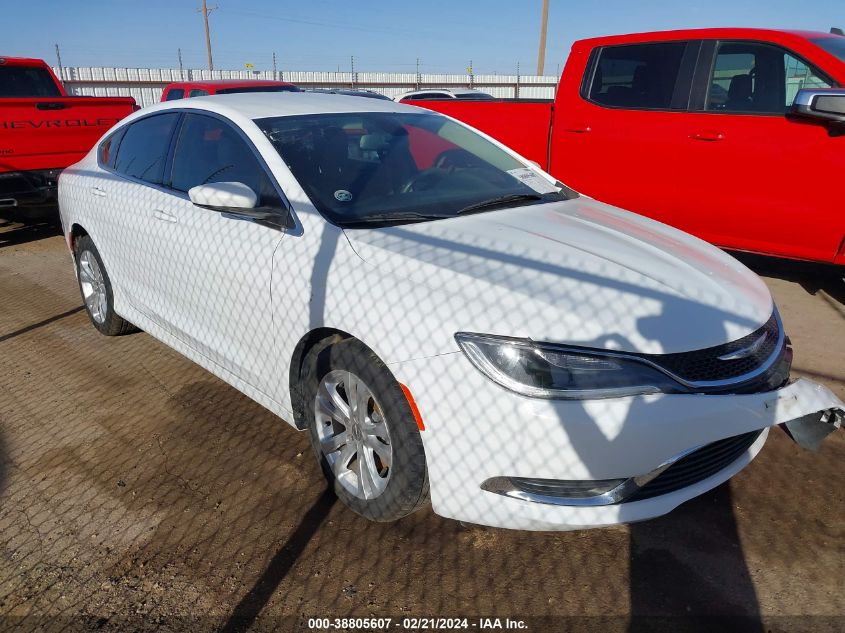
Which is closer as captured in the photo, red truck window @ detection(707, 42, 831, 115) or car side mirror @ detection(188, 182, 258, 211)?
car side mirror @ detection(188, 182, 258, 211)

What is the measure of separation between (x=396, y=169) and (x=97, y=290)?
105 inches

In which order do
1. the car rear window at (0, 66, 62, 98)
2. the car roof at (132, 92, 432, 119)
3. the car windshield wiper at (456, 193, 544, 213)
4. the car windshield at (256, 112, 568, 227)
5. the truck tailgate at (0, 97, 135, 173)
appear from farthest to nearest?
the car rear window at (0, 66, 62, 98) → the truck tailgate at (0, 97, 135, 173) → the car roof at (132, 92, 432, 119) → the car windshield wiper at (456, 193, 544, 213) → the car windshield at (256, 112, 568, 227)

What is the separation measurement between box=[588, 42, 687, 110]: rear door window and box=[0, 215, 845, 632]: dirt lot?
3129mm

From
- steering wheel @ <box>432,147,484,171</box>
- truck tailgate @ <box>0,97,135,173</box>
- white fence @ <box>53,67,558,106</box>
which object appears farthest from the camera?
white fence @ <box>53,67,558,106</box>

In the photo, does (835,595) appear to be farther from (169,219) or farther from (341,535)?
(169,219)

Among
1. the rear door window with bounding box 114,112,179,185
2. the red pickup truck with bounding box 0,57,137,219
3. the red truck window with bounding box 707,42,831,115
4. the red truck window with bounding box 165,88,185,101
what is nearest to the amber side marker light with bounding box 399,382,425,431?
the rear door window with bounding box 114,112,179,185

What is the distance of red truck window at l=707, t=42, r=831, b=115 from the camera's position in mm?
4762

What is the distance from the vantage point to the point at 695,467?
2287mm

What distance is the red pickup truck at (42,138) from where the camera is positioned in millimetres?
6844

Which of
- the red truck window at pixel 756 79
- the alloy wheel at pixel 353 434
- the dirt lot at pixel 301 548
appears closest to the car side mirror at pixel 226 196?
the alloy wheel at pixel 353 434

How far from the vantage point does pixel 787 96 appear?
15.6 feet

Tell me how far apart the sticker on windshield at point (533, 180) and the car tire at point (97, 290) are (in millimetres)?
2721

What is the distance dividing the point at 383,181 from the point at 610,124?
3030 millimetres

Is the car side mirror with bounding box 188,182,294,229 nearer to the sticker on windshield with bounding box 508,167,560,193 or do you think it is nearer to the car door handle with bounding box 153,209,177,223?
the car door handle with bounding box 153,209,177,223
